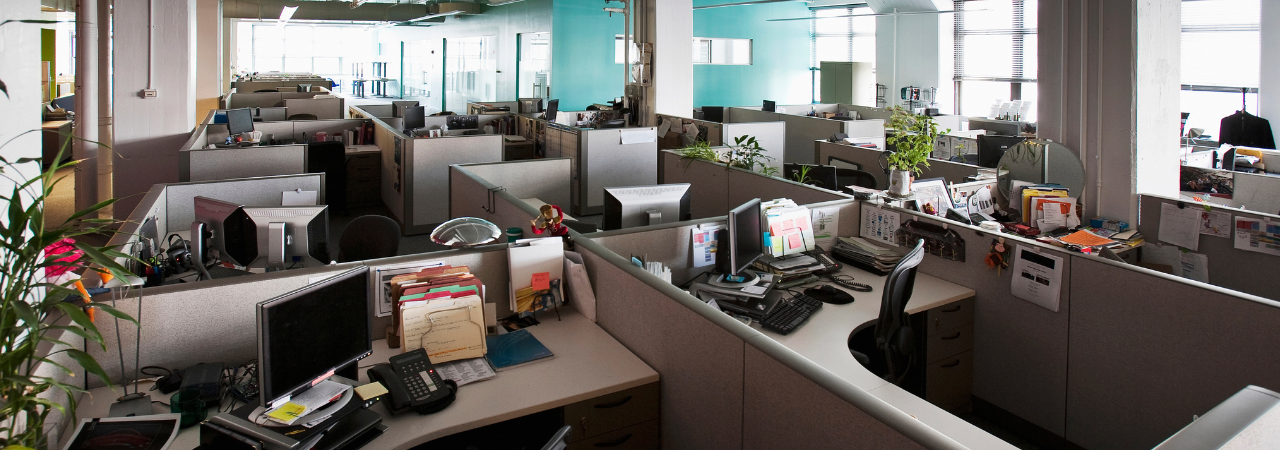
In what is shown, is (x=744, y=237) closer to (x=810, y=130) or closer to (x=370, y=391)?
(x=370, y=391)

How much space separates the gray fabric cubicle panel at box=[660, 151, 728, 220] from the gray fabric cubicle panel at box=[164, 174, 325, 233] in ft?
8.04

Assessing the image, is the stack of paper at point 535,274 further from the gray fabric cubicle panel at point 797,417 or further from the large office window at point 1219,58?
the large office window at point 1219,58

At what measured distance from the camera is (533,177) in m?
5.43

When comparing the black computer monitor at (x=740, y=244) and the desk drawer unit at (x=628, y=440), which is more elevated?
the black computer monitor at (x=740, y=244)

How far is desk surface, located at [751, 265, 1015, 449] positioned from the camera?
215 centimetres

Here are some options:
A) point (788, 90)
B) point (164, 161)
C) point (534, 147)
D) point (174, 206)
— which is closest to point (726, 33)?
point (788, 90)

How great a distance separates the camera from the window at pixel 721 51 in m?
15.6

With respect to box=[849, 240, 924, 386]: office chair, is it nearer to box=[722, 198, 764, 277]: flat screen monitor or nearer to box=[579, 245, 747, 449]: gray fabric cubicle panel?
box=[722, 198, 764, 277]: flat screen monitor

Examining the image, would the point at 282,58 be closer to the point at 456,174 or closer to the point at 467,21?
the point at 467,21

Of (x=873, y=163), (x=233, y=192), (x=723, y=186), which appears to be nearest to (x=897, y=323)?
(x=723, y=186)

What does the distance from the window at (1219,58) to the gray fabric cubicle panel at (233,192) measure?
960cm

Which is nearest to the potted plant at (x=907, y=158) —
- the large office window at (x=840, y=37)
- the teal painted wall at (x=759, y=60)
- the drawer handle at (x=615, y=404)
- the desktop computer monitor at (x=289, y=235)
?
the drawer handle at (x=615, y=404)

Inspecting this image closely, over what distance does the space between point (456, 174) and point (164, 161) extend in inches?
157

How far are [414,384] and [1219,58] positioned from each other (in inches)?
431
